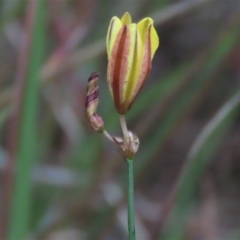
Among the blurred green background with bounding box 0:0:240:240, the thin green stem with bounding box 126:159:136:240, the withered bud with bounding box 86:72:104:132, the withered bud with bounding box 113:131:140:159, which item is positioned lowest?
the blurred green background with bounding box 0:0:240:240

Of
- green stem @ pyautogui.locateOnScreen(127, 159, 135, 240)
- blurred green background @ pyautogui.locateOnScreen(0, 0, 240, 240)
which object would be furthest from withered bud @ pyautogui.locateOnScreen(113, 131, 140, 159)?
blurred green background @ pyautogui.locateOnScreen(0, 0, 240, 240)

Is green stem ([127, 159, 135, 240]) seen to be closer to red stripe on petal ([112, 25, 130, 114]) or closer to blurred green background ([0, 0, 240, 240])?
red stripe on petal ([112, 25, 130, 114])

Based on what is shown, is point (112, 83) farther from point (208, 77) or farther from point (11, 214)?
point (208, 77)

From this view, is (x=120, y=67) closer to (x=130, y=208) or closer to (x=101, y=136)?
(x=130, y=208)

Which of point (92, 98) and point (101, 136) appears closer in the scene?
point (92, 98)

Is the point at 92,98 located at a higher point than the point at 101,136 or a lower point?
higher

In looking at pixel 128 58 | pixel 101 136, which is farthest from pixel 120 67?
pixel 101 136
